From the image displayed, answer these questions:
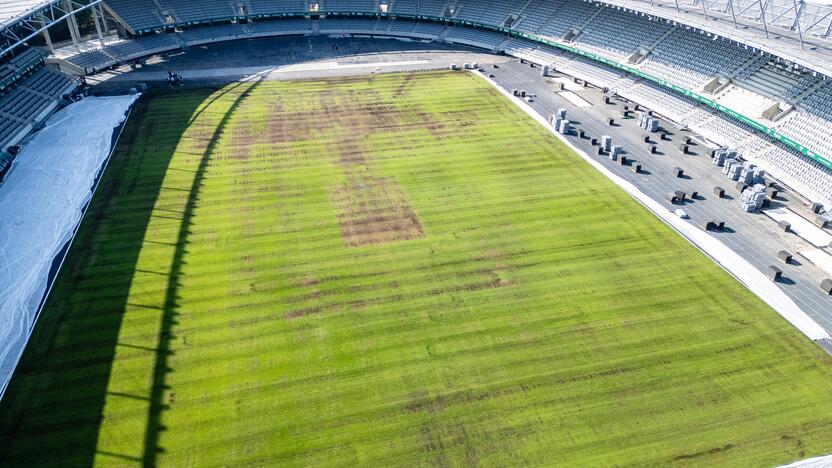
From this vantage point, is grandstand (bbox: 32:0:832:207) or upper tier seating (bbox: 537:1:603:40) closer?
grandstand (bbox: 32:0:832:207)

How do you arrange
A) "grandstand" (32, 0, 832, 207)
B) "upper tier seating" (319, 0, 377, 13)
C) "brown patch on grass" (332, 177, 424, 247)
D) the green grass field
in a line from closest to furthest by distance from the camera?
the green grass field < "brown patch on grass" (332, 177, 424, 247) < "grandstand" (32, 0, 832, 207) < "upper tier seating" (319, 0, 377, 13)

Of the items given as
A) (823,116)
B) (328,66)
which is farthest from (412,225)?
(328,66)

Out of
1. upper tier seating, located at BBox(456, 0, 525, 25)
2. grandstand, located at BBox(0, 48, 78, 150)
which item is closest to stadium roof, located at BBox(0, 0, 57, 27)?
grandstand, located at BBox(0, 48, 78, 150)

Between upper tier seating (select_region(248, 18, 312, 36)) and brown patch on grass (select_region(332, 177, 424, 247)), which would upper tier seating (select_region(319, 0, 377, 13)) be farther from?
brown patch on grass (select_region(332, 177, 424, 247))

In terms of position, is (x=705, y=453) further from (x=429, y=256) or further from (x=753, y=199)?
(x=753, y=199)

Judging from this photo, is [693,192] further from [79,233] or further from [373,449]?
[79,233]
